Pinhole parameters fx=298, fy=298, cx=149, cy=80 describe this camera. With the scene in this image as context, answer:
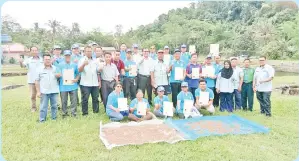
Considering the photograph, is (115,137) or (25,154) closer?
(25,154)

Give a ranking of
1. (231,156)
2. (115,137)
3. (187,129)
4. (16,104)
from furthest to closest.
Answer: (16,104)
(187,129)
(115,137)
(231,156)

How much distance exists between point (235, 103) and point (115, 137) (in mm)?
3378

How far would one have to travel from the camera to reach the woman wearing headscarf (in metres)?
6.73

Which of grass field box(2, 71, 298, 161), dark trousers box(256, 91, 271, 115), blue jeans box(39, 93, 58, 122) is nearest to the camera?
grass field box(2, 71, 298, 161)

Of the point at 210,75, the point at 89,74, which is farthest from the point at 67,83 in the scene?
the point at 210,75

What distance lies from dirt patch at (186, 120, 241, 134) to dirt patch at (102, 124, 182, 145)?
47cm

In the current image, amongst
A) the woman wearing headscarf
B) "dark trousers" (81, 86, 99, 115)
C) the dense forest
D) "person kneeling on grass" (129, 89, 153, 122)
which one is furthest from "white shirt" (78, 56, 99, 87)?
the dense forest

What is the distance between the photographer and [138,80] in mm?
7062

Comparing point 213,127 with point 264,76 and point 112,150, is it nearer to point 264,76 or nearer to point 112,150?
point 264,76

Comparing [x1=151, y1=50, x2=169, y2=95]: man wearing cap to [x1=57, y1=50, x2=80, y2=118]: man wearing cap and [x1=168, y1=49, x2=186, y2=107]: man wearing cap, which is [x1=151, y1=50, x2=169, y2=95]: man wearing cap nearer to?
[x1=168, y1=49, x2=186, y2=107]: man wearing cap

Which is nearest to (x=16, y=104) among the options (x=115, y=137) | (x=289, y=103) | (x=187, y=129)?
(x=115, y=137)

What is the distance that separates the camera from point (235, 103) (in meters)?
7.03

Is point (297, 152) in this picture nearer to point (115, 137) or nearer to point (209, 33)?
point (115, 137)

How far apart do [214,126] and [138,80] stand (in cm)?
227
